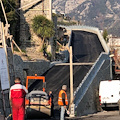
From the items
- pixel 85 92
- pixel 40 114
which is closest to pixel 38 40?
pixel 85 92

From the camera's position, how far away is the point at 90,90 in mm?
29969

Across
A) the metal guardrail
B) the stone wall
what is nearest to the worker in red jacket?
the metal guardrail

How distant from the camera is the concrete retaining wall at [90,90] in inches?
1015

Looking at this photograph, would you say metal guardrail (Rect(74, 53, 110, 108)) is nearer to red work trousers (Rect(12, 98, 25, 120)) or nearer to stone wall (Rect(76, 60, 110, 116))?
stone wall (Rect(76, 60, 110, 116))

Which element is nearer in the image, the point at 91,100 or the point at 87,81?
the point at 91,100

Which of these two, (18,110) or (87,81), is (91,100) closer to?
(87,81)

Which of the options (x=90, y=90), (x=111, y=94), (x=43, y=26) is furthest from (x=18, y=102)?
(x=43, y=26)

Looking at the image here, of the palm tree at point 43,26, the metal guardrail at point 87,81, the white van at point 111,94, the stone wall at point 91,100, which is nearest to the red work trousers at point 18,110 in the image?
the metal guardrail at point 87,81

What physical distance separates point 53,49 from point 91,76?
18397mm

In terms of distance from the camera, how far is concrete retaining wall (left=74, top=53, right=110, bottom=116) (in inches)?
1015

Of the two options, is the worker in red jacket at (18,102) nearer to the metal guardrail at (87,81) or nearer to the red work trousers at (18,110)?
the red work trousers at (18,110)

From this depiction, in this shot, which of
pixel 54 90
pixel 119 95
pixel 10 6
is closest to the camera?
pixel 119 95

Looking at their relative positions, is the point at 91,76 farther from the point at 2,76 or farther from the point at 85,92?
the point at 2,76

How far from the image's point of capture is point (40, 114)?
1723 centimetres
